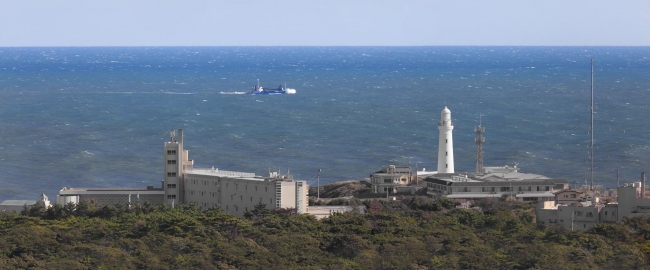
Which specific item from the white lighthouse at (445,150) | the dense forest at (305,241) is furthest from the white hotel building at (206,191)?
the white lighthouse at (445,150)

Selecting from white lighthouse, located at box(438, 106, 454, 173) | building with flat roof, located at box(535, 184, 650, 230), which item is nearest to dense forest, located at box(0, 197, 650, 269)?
building with flat roof, located at box(535, 184, 650, 230)

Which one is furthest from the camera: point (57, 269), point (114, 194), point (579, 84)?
point (579, 84)

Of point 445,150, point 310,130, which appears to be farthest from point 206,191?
point 310,130

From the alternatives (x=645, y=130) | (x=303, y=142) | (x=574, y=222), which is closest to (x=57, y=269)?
(x=574, y=222)

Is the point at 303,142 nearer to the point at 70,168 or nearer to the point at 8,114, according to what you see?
the point at 70,168

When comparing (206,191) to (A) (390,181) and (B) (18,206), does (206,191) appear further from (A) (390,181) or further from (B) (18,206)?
(A) (390,181)

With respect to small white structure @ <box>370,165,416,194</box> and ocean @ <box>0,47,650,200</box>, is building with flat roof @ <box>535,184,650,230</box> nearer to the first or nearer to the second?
small white structure @ <box>370,165,416,194</box>
